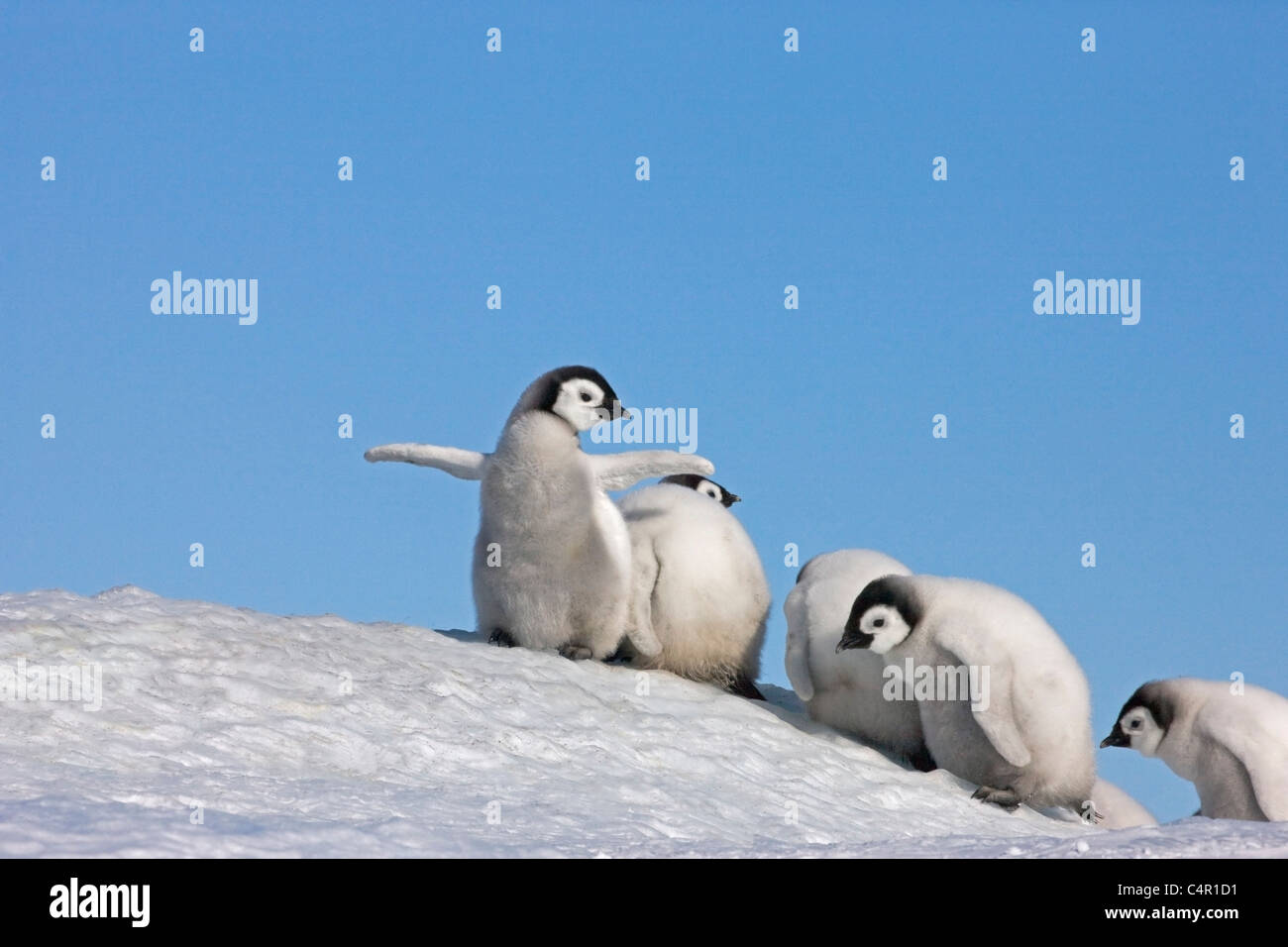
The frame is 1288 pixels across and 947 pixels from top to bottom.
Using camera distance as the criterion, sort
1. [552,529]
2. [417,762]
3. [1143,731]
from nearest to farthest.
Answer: [417,762]
[552,529]
[1143,731]

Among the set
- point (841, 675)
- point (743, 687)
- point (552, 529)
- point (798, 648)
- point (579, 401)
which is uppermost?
point (579, 401)

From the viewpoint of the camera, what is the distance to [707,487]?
28.7 feet

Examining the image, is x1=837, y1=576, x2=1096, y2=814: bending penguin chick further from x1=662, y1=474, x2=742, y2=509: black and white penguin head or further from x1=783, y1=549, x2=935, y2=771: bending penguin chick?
x1=662, y1=474, x2=742, y2=509: black and white penguin head

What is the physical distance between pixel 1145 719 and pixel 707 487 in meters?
2.82

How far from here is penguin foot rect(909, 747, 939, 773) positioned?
6766mm

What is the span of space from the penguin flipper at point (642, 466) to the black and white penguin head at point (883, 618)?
119 cm

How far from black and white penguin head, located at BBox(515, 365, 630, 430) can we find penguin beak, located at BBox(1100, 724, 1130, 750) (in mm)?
3120

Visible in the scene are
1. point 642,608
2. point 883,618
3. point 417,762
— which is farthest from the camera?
point 642,608

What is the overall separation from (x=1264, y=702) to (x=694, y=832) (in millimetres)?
4056

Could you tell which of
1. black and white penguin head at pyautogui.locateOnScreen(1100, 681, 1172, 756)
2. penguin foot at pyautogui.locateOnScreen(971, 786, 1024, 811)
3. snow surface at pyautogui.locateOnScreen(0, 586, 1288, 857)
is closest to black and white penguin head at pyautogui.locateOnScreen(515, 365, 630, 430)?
snow surface at pyautogui.locateOnScreen(0, 586, 1288, 857)

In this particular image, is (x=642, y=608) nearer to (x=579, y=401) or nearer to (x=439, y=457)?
(x=579, y=401)

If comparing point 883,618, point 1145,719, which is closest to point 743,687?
point 883,618
